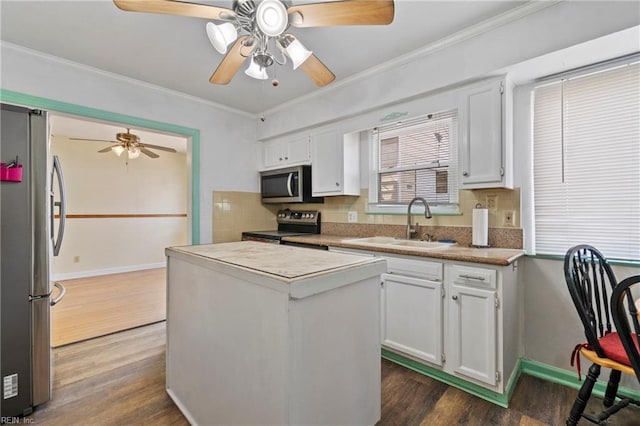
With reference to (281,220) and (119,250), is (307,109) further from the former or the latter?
(119,250)

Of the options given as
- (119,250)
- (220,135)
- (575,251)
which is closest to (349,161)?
(220,135)

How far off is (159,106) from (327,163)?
185 cm

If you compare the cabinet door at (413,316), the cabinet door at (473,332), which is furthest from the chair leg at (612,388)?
the cabinet door at (413,316)

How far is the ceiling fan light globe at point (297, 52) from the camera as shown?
1589 millimetres

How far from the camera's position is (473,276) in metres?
1.81

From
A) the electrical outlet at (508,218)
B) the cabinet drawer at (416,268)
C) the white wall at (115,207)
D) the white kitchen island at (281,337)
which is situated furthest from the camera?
the white wall at (115,207)

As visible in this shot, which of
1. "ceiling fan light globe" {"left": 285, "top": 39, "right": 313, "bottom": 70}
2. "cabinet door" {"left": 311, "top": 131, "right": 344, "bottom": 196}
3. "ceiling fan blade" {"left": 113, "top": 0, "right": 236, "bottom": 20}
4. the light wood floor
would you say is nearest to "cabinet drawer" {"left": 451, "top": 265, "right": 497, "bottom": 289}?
"cabinet door" {"left": 311, "top": 131, "right": 344, "bottom": 196}

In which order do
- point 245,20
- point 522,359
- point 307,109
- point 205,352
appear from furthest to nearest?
point 307,109 < point 522,359 < point 245,20 < point 205,352

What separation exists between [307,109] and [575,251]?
264cm

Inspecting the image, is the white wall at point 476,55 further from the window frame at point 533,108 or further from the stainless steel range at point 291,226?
the stainless steel range at point 291,226

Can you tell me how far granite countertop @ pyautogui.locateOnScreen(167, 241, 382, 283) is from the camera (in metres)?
1.07

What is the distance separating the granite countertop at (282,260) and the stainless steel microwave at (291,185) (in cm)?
178

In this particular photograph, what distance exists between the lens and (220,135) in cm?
356

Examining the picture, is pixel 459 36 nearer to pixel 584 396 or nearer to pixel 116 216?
pixel 584 396
